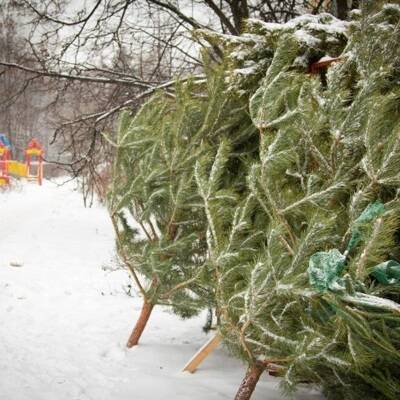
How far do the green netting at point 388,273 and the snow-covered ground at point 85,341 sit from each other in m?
1.80

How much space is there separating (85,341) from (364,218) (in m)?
3.41

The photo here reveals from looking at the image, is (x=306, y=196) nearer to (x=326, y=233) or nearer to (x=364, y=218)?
(x=326, y=233)

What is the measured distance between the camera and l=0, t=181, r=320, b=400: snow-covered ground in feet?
10.5

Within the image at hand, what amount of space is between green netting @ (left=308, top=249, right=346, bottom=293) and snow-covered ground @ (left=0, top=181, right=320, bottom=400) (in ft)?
5.81

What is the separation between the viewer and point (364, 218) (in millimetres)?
1839

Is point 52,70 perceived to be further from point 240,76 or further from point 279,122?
point 279,122

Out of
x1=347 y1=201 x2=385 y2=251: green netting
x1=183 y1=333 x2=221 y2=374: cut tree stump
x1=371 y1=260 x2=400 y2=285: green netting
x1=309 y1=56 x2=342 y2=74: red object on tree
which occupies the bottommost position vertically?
x1=183 y1=333 x2=221 y2=374: cut tree stump

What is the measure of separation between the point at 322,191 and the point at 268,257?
46 centimetres

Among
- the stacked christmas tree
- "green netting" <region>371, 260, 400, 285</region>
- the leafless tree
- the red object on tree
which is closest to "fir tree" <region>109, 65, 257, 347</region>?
the stacked christmas tree

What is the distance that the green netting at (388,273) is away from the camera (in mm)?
1781

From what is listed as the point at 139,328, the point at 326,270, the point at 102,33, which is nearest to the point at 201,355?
the point at 139,328

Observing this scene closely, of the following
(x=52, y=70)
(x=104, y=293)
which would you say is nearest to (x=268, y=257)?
(x=104, y=293)

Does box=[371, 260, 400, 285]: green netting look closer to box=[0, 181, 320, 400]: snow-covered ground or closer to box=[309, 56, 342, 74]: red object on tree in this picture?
box=[309, 56, 342, 74]: red object on tree

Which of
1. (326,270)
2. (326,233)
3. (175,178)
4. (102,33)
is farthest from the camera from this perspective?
(102,33)
